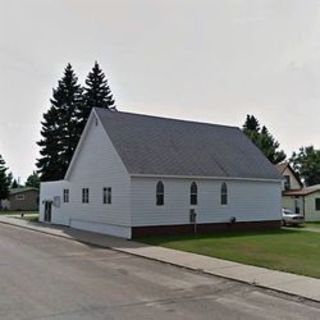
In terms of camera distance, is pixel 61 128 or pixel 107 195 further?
pixel 61 128

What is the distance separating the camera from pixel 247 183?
32.9 m

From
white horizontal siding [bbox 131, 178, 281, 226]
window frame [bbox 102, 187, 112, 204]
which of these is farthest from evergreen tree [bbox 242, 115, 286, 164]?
window frame [bbox 102, 187, 112, 204]

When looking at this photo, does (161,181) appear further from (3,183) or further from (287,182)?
(3,183)

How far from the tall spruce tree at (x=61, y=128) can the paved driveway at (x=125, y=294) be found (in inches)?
1361

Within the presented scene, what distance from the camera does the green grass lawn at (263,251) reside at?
49.7 feet

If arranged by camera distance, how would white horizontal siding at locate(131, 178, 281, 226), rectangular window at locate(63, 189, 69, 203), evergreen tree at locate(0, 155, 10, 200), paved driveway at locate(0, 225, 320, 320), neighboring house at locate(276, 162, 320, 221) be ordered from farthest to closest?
1. evergreen tree at locate(0, 155, 10, 200)
2. neighboring house at locate(276, 162, 320, 221)
3. rectangular window at locate(63, 189, 69, 203)
4. white horizontal siding at locate(131, 178, 281, 226)
5. paved driveway at locate(0, 225, 320, 320)

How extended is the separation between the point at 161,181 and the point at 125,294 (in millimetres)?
17189

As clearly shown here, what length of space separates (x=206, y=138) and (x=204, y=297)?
24.9m

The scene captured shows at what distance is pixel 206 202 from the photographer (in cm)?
3019

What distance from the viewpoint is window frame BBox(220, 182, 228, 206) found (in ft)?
102

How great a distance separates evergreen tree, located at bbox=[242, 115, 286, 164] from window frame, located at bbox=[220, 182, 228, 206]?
36.4 meters

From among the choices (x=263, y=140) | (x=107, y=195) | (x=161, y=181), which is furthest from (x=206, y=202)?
(x=263, y=140)

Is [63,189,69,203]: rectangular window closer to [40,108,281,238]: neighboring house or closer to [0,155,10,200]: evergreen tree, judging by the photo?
[40,108,281,238]: neighboring house

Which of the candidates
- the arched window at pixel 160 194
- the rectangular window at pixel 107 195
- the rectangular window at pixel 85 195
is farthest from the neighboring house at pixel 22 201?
the arched window at pixel 160 194
